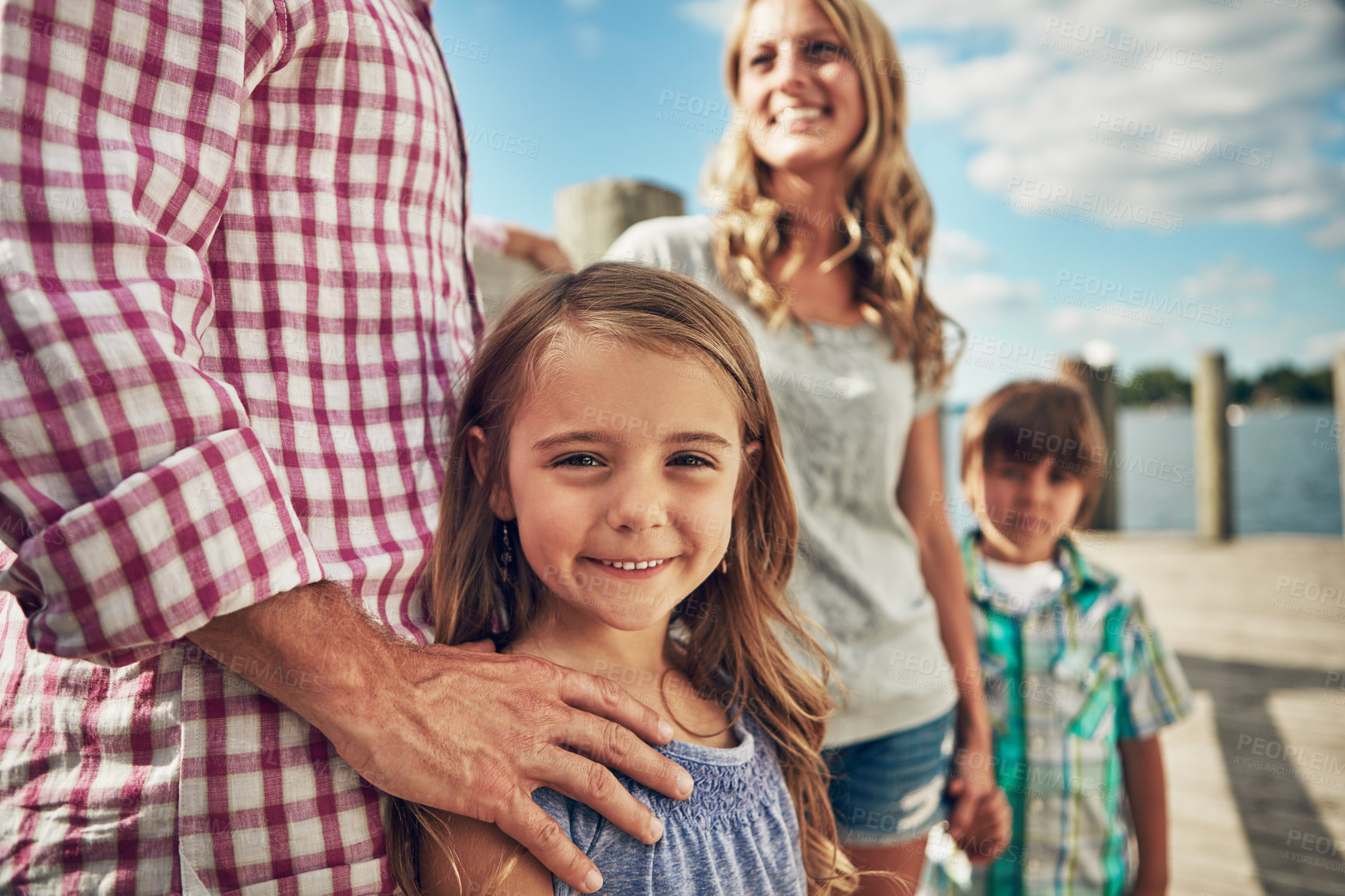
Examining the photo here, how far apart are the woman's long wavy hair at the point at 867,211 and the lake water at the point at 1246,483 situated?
0.92 m

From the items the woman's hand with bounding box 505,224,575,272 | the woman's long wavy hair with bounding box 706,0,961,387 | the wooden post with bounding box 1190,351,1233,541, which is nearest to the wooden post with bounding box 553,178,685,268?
the woman's hand with bounding box 505,224,575,272

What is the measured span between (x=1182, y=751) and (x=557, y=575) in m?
3.93

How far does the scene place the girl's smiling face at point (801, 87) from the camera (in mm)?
1835

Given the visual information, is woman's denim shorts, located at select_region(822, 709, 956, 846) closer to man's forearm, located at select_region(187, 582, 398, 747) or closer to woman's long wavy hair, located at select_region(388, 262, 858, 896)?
woman's long wavy hair, located at select_region(388, 262, 858, 896)

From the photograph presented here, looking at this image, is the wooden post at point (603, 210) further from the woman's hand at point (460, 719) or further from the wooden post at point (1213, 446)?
the wooden post at point (1213, 446)

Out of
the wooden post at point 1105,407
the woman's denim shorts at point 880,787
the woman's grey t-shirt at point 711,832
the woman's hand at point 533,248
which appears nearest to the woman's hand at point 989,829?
the woman's denim shorts at point 880,787

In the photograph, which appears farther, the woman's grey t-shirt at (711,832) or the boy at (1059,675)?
the boy at (1059,675)

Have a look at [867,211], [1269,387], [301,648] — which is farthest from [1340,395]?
[1269,387]

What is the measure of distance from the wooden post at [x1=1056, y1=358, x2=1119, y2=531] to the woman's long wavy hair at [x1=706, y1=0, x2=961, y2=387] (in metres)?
4.01

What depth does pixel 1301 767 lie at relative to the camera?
3611mm

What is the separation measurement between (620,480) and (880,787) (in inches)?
42.6

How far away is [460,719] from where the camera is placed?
3.09 feet

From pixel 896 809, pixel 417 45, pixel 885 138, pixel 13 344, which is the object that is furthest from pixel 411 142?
pixel 896 809

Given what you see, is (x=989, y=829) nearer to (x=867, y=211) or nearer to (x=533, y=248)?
(x=867, y=211)
